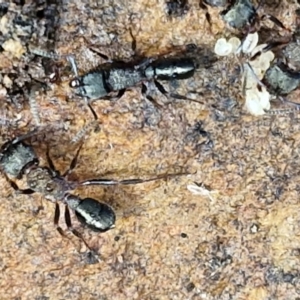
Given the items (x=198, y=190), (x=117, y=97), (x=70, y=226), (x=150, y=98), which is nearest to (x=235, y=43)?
(x=150, y=98)

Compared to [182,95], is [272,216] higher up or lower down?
lower down

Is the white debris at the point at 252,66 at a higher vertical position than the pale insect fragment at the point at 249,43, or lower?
lower

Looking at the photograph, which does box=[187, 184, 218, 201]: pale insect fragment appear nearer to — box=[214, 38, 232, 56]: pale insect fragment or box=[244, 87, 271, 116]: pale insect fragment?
box=[244, 87, 271, 116]: pale insect fragment

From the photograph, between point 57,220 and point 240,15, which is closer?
point 240,15

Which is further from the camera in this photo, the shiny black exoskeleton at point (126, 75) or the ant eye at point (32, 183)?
the ant eye at point (32, 183)

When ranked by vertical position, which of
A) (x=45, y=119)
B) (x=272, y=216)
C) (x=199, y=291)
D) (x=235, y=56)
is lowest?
(x=199, y=291)

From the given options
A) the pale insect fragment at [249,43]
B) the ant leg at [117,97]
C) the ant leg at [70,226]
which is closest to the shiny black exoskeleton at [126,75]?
the ant leg at [117,97]

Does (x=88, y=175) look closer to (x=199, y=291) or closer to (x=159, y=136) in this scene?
(x=159, y=136)

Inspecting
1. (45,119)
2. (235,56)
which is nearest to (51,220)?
(45,119)

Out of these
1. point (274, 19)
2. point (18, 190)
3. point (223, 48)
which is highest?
point (274, 19)

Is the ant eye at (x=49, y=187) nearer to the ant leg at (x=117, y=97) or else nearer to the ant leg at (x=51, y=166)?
the ant leg at (x=51, y=166)

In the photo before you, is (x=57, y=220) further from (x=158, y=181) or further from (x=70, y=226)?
(x=158, y=181)
